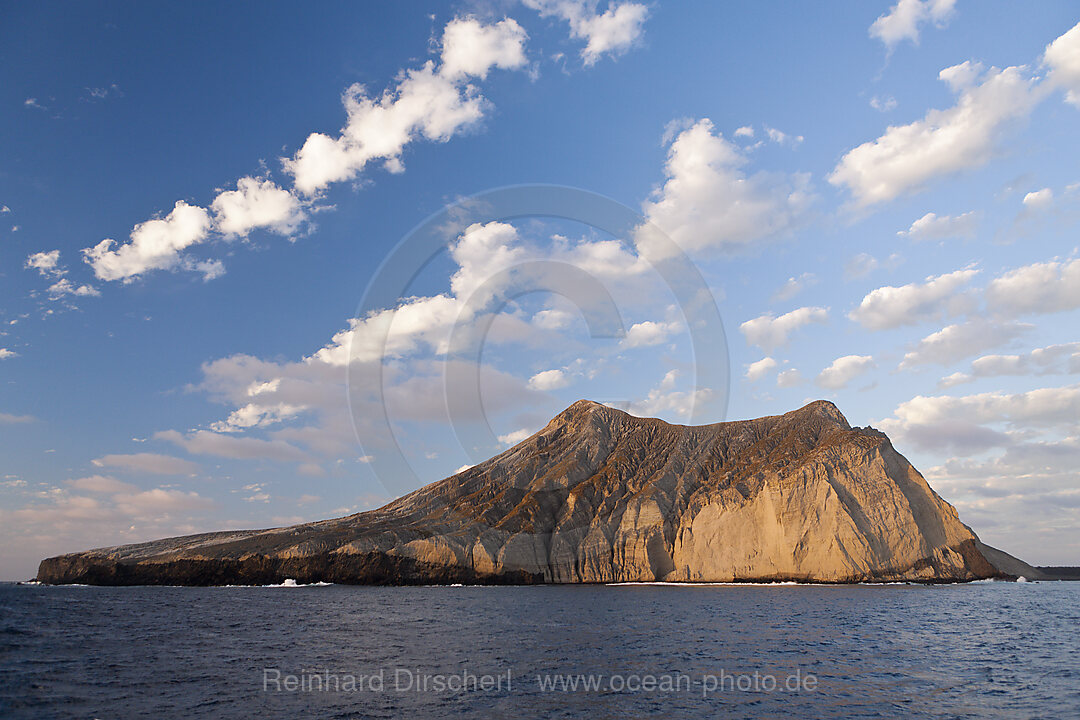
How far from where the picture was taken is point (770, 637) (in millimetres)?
44375

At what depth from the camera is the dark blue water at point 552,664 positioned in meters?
25.6

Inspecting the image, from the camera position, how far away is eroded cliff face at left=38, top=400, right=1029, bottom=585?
118 m

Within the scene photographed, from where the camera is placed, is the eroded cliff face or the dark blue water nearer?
the dark blue water

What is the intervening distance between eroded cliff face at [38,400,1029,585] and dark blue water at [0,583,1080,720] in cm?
5795

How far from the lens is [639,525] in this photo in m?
142

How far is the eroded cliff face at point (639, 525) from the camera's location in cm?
11819

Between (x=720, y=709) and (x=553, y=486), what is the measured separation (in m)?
143

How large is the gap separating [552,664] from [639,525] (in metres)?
112

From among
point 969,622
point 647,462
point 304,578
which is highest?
point 647,462

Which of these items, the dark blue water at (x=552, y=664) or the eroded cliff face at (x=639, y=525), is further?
the eroded cliff face at (x=639, y=525)

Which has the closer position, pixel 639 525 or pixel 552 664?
pixel 552 664

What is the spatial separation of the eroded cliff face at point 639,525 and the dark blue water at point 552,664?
58.0 meters

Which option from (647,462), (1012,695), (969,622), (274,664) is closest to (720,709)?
(1012,695)

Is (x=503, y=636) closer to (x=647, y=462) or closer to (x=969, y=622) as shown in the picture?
(x=969, y=622)
